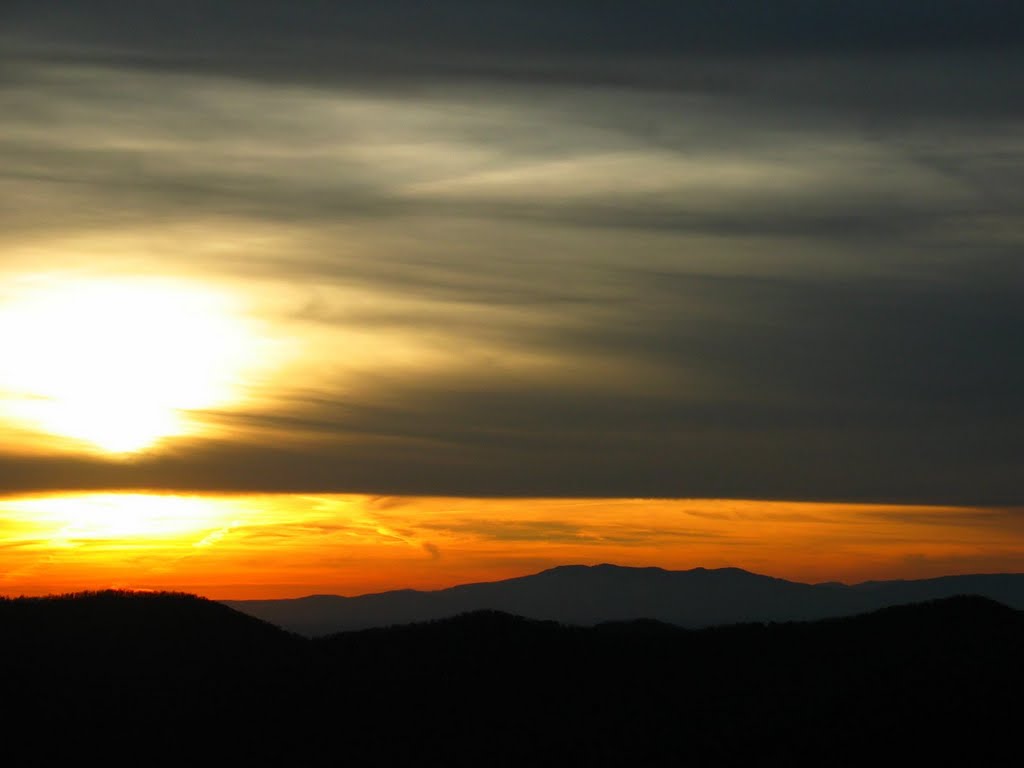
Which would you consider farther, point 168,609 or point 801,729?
point 168,609

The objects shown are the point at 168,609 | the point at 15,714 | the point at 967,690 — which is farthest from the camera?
the point at 168,609

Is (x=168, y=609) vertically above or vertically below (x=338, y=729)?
above

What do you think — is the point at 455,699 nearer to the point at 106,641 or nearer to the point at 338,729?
the point at 338,729

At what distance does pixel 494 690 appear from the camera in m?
52.7

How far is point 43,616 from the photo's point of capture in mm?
54156

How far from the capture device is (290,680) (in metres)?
51.5

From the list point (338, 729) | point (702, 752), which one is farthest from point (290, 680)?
point (702, 752)

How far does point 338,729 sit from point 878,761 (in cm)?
1943

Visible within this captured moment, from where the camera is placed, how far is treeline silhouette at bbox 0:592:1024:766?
46312mm

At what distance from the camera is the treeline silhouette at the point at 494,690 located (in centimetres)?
4631

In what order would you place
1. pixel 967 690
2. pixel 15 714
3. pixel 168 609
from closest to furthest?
pixel 15 714, pixel 967 690, pixel 168 609

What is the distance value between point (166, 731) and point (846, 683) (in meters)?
26.4

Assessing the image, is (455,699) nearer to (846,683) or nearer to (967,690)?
(846,683)

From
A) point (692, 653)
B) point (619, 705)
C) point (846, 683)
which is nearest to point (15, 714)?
point (619, 705)
